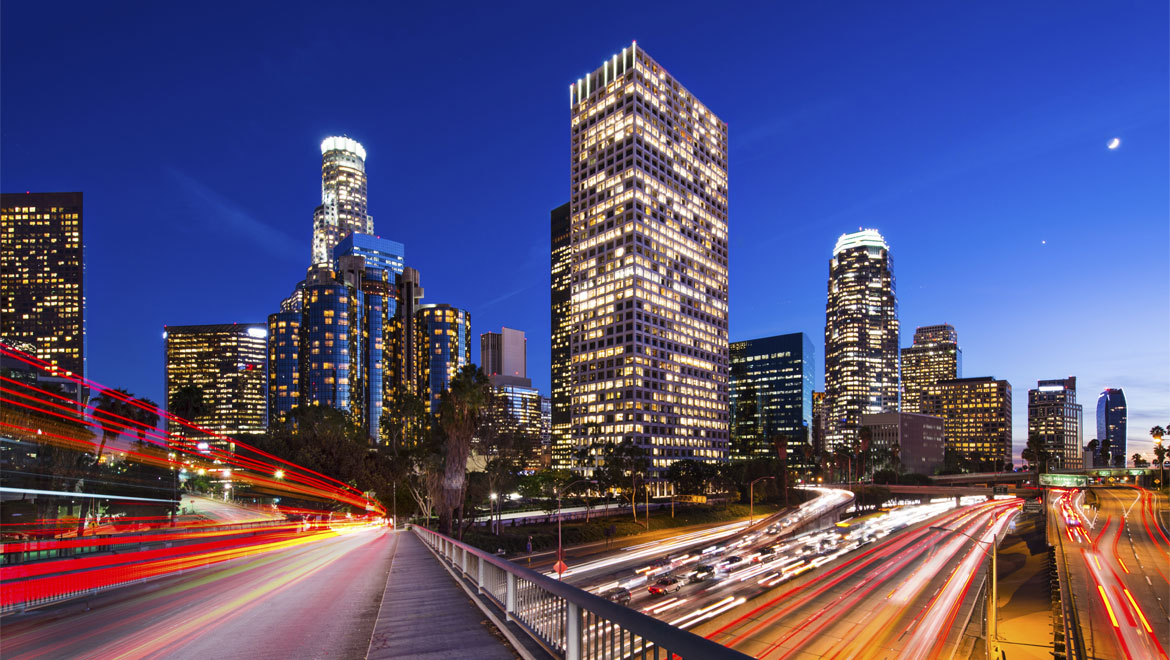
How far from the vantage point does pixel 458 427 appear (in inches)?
1940

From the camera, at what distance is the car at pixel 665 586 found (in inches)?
1665

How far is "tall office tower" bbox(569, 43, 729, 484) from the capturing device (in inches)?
6107

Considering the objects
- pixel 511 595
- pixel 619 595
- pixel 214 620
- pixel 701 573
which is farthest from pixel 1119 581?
pixel 214 620

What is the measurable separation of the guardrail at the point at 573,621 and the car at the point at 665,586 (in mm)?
32873

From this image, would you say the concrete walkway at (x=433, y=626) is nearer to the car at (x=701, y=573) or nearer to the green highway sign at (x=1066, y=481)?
the car at (x=701, y=573)

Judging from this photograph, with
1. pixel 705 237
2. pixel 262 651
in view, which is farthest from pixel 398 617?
pixel 705 237

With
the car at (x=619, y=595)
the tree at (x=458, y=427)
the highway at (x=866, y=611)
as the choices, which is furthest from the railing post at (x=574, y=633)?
the tree at (x=458, y=427)

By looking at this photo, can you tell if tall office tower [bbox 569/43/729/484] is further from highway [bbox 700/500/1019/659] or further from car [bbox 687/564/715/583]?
car [bbox 687/564/715/583]

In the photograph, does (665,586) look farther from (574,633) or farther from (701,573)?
(574,633)

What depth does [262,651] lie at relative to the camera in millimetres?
8805

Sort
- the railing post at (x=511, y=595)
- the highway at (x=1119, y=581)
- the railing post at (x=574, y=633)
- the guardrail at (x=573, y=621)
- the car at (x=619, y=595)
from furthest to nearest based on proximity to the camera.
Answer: the car at (x=619, y=595), the highway at (x=1119, y=581), the railing post at (x=511, y=595), the railing post at (x=574, y=633), the guardrail at (x=573, y=621)

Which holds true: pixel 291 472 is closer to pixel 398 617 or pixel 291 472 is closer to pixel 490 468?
pixel 490 468

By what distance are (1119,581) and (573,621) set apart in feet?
195

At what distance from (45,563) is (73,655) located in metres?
16.3
